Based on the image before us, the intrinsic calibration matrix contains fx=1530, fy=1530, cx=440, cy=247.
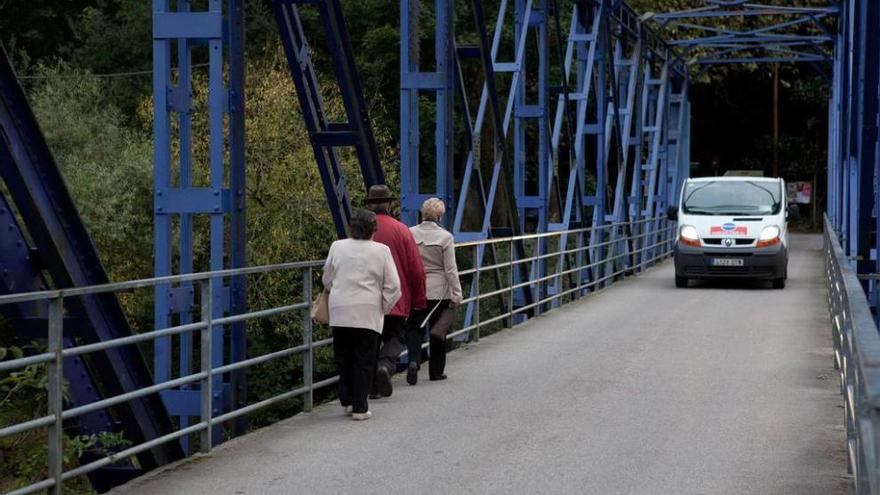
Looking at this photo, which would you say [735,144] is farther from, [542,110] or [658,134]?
[542,110]

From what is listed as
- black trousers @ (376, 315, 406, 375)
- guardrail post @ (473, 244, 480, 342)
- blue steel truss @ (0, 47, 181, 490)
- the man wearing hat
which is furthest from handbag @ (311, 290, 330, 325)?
guardrail post @ (473, 244, 480, 342)

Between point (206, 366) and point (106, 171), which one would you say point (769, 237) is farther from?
point (206, 366)

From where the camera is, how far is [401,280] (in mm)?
11102

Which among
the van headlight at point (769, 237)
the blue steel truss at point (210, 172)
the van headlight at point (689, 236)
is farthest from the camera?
the van headlight at point (689, 236)

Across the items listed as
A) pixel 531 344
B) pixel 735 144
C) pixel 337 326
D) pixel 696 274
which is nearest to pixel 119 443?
pixel 337 326

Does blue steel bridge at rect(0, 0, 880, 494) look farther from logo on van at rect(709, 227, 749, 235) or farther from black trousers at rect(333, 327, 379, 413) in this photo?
logo on van at rect(709, 227, 749, 235)

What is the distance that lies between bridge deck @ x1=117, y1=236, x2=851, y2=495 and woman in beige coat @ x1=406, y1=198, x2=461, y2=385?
15.6 inches

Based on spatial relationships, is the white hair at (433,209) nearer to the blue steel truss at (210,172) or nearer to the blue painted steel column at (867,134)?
the blue steel truss at (210,172)

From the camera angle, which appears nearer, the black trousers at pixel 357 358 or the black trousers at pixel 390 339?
the black trousers at pixel 357 358

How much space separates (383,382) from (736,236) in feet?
50.7

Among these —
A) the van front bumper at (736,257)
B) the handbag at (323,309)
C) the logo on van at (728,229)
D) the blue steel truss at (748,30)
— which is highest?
the blue steel truss at (748,30)

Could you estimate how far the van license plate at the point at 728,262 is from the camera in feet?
84.0

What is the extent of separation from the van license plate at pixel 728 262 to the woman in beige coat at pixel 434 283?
45.4 ft

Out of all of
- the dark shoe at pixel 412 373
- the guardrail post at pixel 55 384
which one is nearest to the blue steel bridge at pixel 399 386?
the guardrail post at pixel 55 384
